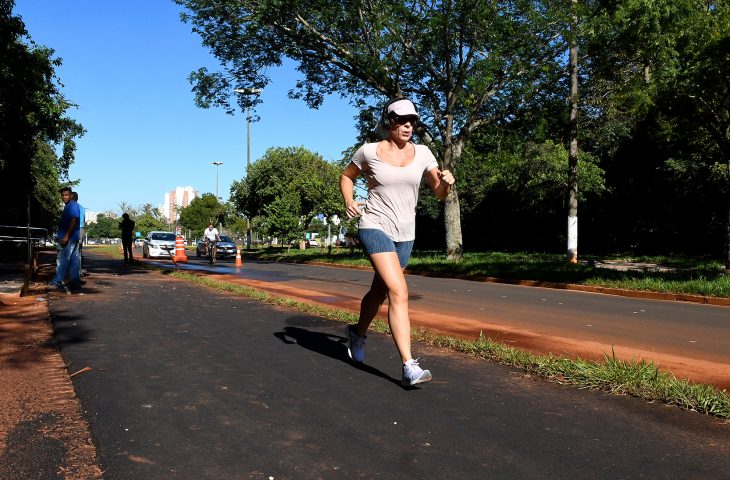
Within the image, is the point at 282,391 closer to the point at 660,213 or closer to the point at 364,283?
the point at 364,283

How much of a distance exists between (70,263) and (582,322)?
753 cm

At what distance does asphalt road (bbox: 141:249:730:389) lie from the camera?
16.6 feet

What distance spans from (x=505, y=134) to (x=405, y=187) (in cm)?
1771

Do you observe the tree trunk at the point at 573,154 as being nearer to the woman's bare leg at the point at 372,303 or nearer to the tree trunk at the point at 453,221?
the tree trunk at the point at 453,221

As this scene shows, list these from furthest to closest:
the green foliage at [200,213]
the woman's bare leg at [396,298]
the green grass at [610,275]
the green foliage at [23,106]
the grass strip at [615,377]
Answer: the green foliage at [200,213]
the green foliage at [23,106]
the green grass at [610,275]
the woman's bare leg at [396,298]
the grass strip at [615,377]

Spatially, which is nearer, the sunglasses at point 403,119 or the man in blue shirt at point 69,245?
the sunglasses at point 403,119

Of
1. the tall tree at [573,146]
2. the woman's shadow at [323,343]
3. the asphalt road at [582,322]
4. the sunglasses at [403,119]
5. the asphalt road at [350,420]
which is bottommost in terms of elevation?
the asphalt road at [582,322]

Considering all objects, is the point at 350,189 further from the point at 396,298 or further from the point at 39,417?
the point at 39,417

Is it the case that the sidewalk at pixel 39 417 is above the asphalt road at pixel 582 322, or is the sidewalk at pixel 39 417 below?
above

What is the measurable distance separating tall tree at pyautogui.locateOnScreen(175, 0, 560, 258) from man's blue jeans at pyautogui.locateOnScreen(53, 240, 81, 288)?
11012 mm

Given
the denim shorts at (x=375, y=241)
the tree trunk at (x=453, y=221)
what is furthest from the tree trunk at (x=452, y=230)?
the denim shorts at (x=375, y=241)

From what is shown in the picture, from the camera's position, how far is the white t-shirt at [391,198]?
371 cm

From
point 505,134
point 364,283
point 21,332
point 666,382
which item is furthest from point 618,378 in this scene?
point 505,134

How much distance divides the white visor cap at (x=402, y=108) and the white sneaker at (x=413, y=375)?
1.59 metres
